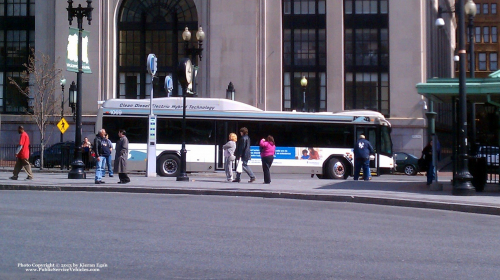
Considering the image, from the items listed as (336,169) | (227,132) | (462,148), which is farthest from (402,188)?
(227,132)

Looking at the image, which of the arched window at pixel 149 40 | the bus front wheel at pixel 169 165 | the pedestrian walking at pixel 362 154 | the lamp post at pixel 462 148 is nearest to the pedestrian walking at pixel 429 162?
the pedestrian walking at pixel 362 154

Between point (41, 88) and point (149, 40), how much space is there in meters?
8.61

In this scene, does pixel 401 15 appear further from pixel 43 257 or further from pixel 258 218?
pixel 43 257

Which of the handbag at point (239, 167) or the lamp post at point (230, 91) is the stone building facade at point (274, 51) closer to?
the lamp post at point (230, 91)

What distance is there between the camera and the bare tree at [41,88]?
39.0 meters

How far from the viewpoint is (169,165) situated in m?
27.3

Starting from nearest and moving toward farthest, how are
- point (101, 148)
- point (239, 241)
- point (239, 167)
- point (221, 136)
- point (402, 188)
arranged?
1. point (239, 241)
2. point (402, 188)
3. point (101, 148)
4. point (239, 167)
5. point (221, 136)

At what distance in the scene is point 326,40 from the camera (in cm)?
4269

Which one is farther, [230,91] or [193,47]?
[230,91]

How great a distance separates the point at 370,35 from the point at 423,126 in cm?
722

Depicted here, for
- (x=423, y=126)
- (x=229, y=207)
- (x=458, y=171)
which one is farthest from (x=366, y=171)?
(x=423, y=126)

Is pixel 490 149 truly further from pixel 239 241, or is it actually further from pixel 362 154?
pixel 239 241

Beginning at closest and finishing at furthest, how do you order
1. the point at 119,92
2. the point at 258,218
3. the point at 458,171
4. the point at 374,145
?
the point at 258,218 → the point at 458,171 → the point at 374,145 → the point at 119,92

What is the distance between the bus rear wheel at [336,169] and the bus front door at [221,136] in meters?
4.44
